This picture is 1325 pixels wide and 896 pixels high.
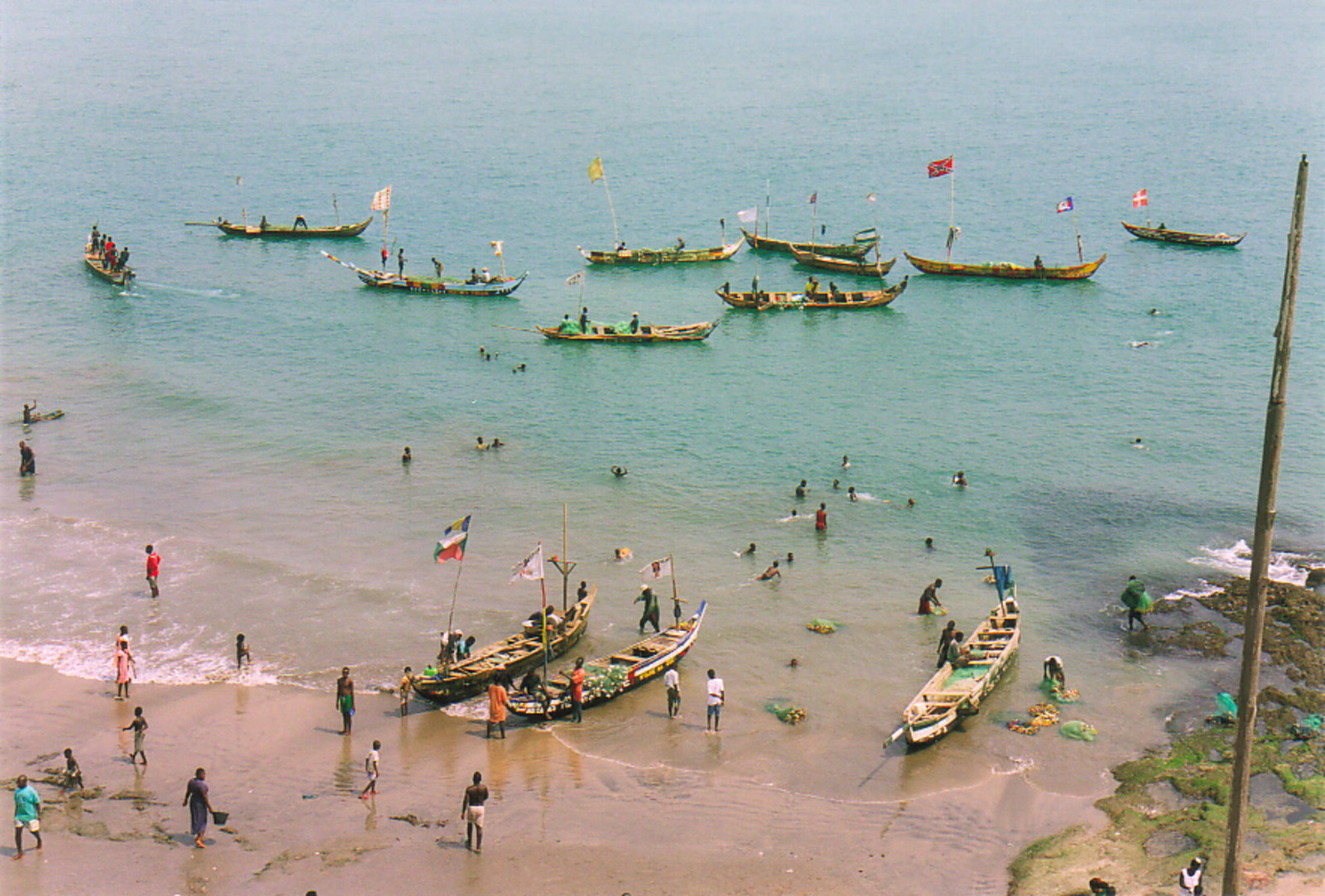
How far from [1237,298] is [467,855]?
64.4 metres

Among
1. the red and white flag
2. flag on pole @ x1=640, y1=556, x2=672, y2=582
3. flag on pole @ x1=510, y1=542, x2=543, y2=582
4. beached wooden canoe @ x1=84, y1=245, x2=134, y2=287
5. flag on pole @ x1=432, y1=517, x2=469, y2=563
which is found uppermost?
the red and white flag

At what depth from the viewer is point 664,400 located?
5869cm

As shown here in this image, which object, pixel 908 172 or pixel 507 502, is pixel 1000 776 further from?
pixel 908 172

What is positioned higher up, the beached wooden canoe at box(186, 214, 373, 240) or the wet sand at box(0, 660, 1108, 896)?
the beached wooden canoe at box(186, 214, 373, 240)

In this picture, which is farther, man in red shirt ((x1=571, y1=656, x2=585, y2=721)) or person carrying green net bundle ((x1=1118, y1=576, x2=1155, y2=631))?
person carrying green net bundle ((x1=1118, y1=576, x2=1155, y2=631))

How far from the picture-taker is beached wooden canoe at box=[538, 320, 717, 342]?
216 ft

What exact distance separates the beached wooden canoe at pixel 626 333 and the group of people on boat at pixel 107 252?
26.9 metres

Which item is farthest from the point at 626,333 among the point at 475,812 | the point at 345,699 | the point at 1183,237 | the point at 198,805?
the point at 198,805

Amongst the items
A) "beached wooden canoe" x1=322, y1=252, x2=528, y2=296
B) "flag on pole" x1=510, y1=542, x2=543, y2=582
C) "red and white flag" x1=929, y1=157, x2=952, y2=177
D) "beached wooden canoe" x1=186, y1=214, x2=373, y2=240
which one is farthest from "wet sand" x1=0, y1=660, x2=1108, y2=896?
"beached wooden canoe" x1=186, y1=214, x2=373, y2=240

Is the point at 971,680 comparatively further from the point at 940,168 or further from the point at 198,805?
the point at 940,168

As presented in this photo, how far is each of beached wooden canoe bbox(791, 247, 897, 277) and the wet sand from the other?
5167cm

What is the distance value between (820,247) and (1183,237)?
25.4 metres

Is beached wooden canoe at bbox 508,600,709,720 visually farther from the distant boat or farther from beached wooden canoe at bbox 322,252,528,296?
beached wooden canoe at bbox 322,252,528,296

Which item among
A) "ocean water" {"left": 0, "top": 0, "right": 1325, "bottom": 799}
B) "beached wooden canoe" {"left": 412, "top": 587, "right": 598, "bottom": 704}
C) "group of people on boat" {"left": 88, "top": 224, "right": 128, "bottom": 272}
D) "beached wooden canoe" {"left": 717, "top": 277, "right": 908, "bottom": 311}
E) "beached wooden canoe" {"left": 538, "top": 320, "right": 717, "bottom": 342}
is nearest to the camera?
"beached wooden canoe" {"left": 412, "top": 587, "right": 598, "bottom": 704}
